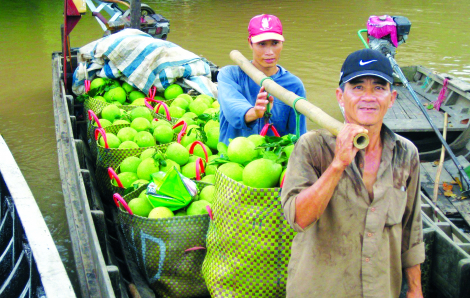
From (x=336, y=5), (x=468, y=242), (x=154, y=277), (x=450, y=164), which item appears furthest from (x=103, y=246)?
(x=336, y=5)

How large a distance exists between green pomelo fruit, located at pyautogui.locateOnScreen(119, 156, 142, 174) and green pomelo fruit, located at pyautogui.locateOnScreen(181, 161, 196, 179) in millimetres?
343

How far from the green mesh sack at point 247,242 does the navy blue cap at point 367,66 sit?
2.33ft

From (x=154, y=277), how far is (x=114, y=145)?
1.40 meters

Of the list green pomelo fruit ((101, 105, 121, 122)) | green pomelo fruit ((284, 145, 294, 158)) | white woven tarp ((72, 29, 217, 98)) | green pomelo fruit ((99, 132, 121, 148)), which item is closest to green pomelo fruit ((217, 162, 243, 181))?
green pomelo fruit ((284, 145, 294, 158))

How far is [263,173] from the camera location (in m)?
2.23

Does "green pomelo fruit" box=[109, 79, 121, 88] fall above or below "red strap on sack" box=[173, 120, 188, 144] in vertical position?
below

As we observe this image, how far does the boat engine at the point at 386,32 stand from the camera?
4.86 m

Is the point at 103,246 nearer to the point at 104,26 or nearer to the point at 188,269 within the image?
the point at 188,269

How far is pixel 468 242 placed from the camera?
9.31 ft

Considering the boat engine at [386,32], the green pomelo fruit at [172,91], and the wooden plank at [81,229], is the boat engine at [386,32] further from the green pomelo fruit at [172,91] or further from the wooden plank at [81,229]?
the wooden plank at [81,229]

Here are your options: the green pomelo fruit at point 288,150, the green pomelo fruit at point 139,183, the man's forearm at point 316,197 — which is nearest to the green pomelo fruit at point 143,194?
the green pomelo fruit at point 139,183

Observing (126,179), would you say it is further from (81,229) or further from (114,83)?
(114,83)

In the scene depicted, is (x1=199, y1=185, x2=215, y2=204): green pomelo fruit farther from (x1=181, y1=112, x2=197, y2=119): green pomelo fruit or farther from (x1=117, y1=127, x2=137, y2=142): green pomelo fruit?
(x1=181, y1=112, x2=197, y2=119): green pomelo fruit

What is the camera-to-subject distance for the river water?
22.0ft
